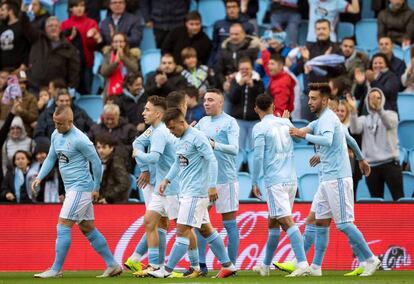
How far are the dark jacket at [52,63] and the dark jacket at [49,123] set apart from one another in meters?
1.65

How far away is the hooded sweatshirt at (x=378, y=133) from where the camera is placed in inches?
736

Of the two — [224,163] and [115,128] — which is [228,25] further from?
[224,163]

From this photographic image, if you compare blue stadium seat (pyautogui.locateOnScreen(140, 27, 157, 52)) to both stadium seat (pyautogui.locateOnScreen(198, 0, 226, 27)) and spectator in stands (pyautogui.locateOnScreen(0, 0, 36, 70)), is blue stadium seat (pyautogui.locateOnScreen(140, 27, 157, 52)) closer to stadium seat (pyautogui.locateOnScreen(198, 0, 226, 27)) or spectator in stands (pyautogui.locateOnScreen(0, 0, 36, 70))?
stadium seat (pyautogui.locateOnScreen(198, 0, 226, 27))

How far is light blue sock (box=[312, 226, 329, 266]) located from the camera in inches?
568

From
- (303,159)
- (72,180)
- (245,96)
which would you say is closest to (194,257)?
(72,180)

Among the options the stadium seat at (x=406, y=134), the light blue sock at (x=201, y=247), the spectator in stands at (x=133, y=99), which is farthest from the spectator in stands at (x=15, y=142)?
the stadium seat at (x=406, y=134)

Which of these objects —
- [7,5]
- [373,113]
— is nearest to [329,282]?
[373,113]

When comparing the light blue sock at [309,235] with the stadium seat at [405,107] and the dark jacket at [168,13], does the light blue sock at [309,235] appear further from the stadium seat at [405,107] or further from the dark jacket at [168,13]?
the dark jacket at [168,13]

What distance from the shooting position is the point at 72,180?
14.7m

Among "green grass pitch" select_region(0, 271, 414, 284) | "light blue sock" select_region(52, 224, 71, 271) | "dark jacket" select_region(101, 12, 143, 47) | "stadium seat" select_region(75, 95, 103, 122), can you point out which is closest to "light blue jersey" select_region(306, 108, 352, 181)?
"green grass pitch" select_region(0, 271, 414, 284)

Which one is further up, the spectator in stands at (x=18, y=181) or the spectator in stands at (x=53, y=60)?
the spectator in stands at (x=53, y=60)

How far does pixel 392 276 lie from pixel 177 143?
10.2 ft

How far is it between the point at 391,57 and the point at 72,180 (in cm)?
772

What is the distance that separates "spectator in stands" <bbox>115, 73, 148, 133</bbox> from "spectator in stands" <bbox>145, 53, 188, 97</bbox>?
0.19 meters
